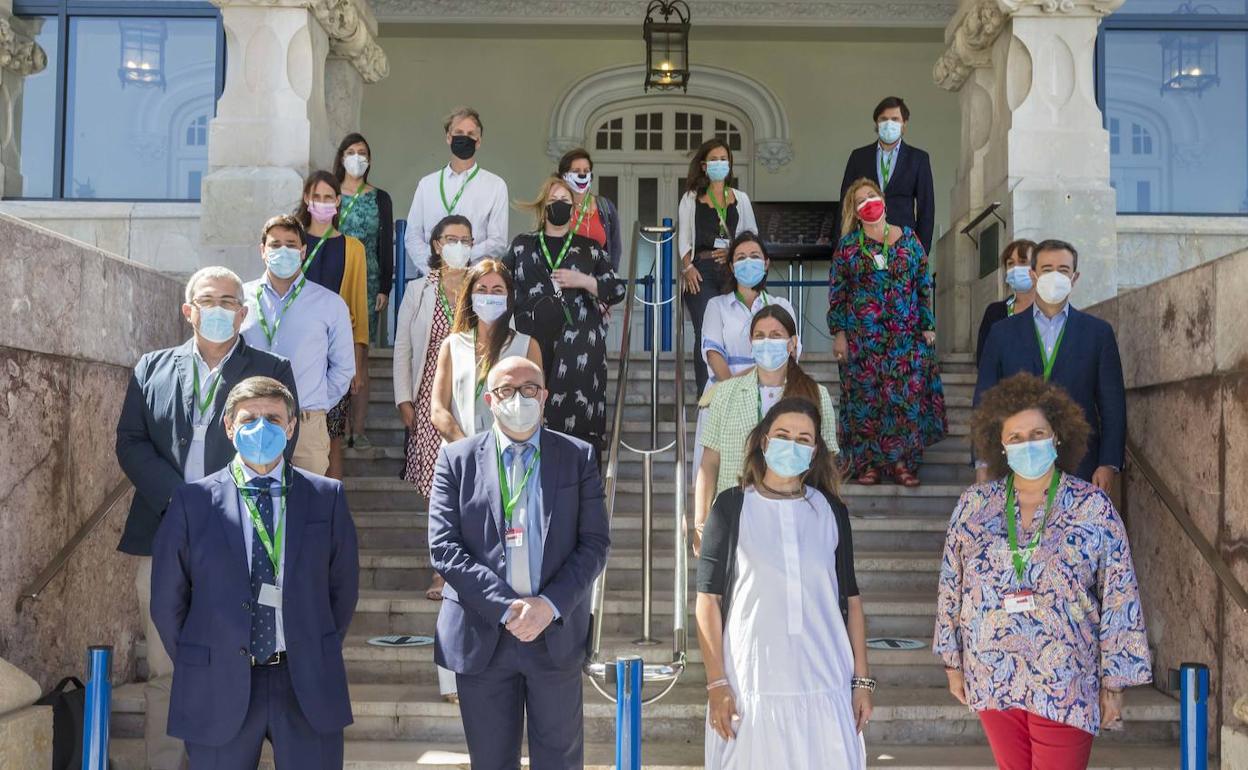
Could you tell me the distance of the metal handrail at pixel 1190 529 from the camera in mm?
5199

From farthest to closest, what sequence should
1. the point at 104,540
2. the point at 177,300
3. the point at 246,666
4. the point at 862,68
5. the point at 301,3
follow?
the point at 862,68
the point at 301,3
the point at 177,300
the point at 104,540
the point at 246,666

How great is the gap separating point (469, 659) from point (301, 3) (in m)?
5.62

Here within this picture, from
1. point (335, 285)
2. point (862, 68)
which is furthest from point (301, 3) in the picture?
point (862, 68)

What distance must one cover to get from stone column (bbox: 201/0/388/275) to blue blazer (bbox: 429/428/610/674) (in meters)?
4.36

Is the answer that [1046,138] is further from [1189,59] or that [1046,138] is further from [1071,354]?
[1071,354]

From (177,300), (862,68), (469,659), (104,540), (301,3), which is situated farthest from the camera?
(862,68)

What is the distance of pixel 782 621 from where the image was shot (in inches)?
160

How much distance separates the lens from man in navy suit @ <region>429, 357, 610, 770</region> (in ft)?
13.6

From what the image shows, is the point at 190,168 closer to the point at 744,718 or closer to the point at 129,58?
the point at 129,58

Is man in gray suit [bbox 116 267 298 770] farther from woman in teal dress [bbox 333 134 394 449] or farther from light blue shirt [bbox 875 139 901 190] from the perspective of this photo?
light blue shirt [bbox 875 139 901 190]

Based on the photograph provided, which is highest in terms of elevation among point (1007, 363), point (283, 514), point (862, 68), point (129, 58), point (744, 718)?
point (862, 68)

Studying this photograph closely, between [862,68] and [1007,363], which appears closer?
[1007,363]

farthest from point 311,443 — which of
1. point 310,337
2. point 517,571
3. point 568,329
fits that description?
point 517,571

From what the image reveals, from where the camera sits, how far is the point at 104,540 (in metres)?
6.06
